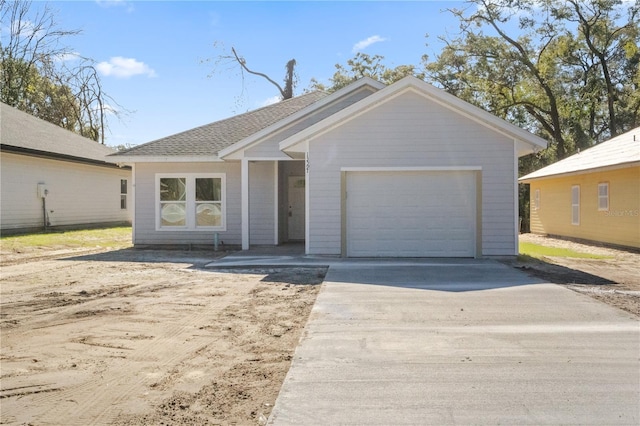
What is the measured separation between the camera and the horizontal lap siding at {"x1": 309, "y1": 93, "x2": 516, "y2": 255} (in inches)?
492

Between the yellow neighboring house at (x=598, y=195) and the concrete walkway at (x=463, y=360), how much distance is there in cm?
891

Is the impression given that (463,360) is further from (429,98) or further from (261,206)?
(261,206)

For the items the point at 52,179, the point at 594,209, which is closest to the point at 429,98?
the point at 594,209

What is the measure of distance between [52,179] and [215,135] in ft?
27.7

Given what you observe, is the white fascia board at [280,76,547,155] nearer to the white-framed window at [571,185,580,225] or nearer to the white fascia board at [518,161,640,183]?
the white fascia board at [518,161,640,183]

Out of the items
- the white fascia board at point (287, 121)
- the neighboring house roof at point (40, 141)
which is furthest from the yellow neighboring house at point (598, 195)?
the neighboring house roof at point (40, 141)

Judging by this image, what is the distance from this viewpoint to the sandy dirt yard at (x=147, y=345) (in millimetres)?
4066

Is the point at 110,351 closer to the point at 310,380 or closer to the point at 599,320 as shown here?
the point at 310,380

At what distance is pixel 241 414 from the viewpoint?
3939 mm

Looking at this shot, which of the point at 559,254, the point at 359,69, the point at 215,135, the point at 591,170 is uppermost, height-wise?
the point at 359,69

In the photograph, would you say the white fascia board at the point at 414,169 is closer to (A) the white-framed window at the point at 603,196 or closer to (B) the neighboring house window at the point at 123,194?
(A) the white-framed window at the point at 603,196

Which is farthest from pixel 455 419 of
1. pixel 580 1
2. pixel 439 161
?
pixel 580 1

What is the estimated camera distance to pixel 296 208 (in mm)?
18000

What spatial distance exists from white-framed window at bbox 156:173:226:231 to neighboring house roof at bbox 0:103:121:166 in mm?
2680
